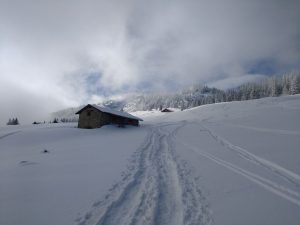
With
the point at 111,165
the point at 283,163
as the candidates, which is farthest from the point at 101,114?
the point at 283,163

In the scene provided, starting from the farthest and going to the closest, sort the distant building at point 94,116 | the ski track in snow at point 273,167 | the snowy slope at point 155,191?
the distant building at point 94,116, the ski track in snow at point 273,167, the snowy slope at point 155,191

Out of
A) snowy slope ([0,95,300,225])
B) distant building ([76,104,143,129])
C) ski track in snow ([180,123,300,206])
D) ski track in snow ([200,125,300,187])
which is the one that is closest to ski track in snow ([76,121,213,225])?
snowy slope ([0,95,300,225])

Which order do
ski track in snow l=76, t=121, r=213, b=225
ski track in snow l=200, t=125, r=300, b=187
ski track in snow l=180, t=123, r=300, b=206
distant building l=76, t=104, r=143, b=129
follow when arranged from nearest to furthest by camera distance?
ski track in snow l=76, t=121, r=213, b=225
ski track in snow l=180, t=123, r=300, b=206
ski track in snow l=200, t=125, r=300, b=187
distant building l=76, t=104, r=143, b=129

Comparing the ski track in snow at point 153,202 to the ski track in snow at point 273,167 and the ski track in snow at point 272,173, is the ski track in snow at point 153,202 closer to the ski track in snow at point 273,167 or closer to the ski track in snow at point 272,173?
the ski track in snow at point 272,173

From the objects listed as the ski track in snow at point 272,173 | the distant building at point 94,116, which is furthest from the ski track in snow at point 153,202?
the distant building at point 94,116

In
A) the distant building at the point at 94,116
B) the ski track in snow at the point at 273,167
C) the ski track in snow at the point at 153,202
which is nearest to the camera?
the ski track in snow at the point at 153,202

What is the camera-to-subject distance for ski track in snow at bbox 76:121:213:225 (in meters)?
5.65

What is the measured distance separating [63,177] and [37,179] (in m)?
1.10

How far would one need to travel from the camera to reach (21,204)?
645cm

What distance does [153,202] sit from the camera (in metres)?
6.68

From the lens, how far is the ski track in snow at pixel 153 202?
18.5 feet

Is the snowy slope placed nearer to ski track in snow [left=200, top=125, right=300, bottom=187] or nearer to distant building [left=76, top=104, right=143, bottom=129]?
ski track in snow [left=200, top=125, right=300, bottom=187]

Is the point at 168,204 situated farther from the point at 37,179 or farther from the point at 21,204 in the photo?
the point at 37,179

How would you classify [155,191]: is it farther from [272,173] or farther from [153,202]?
[272,173]
